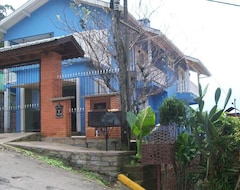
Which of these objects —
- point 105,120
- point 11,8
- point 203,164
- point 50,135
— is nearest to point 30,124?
point 50,135

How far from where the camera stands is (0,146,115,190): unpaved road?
22.7 feet

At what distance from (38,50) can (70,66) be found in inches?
211

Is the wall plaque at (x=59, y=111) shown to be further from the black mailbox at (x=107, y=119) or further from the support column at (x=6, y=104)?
the support column at (x=6, y=104)

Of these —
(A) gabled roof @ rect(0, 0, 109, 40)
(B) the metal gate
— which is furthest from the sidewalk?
(A) gabled roof @ rect(0, 0, 109, 40)

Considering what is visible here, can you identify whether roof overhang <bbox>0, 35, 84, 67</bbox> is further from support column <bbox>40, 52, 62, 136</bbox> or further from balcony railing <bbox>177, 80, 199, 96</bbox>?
balcony railing <bbox>177, 80, 199, 96</bbox>

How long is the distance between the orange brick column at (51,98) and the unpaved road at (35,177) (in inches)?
97.4

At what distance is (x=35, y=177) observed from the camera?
7.49m

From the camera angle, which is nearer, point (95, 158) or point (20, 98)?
point (95, 158)

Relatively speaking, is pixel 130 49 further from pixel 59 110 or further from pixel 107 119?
pixel 107 119

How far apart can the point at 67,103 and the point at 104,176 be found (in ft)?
11.4

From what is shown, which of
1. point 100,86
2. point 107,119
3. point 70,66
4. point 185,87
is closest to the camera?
point 107,119

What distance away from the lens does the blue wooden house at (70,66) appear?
11891mm

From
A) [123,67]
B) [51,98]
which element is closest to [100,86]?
[51,98]

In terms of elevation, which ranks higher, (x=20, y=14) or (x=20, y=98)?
(x=20, y=14)
